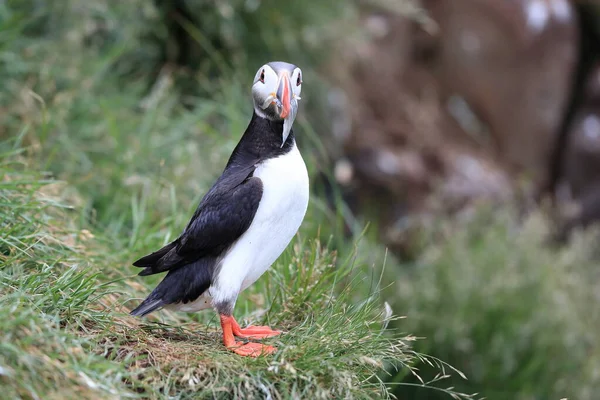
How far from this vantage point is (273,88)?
2.68 m

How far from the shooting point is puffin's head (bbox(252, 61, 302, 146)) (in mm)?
2652

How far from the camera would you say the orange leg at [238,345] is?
8.71ft

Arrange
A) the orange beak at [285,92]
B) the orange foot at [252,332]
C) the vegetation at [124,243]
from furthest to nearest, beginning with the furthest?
the orange foot at [252,332] → the orange beak at [285,92] → the vegetation at [124,243]

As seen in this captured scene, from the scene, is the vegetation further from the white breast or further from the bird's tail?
the white breast

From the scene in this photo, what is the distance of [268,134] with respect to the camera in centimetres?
285

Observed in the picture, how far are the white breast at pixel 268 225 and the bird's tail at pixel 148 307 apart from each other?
0.65ft

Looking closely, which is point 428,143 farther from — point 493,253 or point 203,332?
point 203,332

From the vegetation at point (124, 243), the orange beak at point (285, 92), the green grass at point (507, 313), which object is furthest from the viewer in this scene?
the green grass at point (507, 313)

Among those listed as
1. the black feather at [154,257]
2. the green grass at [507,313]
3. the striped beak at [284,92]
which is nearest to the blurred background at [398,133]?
the green grass at [507,313]

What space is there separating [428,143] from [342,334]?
5.34m

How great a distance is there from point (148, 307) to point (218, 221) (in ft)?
1.35

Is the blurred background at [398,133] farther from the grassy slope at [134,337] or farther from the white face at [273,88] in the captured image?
the white face at [273,88]

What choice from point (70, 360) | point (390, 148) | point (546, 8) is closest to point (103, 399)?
point (70, 360)

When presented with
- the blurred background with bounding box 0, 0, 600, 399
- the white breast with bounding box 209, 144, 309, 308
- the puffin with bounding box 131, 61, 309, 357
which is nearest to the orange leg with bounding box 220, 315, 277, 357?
the puffin with bounding box 131, 61, 309, 357
